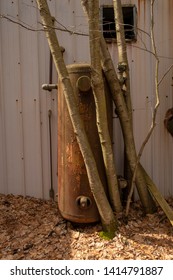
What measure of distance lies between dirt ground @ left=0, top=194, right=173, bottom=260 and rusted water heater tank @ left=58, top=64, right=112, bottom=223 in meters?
0.20

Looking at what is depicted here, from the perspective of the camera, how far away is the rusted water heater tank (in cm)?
241

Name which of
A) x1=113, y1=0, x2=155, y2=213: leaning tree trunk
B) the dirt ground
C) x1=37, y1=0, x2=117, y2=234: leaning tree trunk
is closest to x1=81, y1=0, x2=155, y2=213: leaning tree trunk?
x1=113, y1=0, x2=155, y2=213: leaning tree trunk

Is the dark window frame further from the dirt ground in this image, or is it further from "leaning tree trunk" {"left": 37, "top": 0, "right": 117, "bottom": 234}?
the dirt ground

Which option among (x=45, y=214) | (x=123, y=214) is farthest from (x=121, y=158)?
(x=45, y=214)

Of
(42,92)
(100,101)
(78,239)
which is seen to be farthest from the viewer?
(42,92)

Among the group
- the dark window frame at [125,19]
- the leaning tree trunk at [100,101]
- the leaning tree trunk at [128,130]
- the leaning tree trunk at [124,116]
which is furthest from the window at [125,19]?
the leaning tree trunk at [100,101]

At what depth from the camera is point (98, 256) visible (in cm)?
216

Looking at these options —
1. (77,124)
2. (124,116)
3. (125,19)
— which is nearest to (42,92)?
(77,124)

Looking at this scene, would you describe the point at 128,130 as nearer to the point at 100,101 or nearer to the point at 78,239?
the point at 100,101

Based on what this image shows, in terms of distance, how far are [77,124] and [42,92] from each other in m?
1.16

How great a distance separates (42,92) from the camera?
125 inches

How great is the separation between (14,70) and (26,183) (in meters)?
1.61

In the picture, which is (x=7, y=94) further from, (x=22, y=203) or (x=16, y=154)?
(x=22, y=203)
